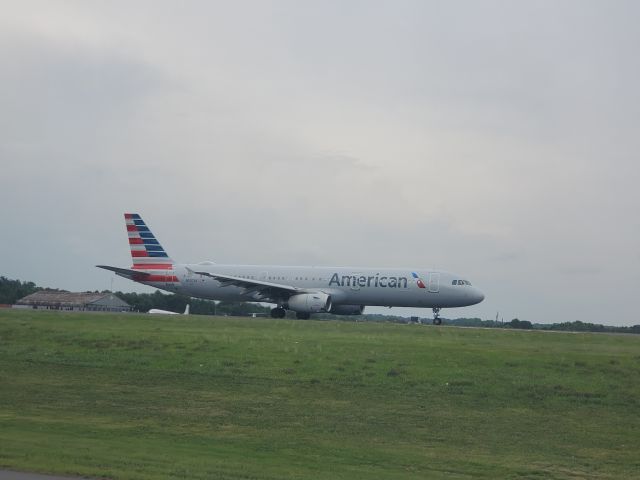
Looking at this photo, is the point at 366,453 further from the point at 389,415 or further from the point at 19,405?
the point at 19,405

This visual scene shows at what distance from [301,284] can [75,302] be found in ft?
87.0

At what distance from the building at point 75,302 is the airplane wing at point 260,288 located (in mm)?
18891

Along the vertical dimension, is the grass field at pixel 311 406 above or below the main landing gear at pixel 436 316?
below

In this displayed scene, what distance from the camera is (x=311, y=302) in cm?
5303

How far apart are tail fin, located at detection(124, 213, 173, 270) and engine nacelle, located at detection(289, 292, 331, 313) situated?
12.7 m

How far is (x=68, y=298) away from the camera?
75.8m

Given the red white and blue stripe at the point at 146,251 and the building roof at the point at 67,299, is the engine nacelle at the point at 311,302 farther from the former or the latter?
the building roof at the point at 67,299

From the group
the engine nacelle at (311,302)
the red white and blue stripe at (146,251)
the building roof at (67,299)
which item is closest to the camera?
the engine nacelle at (311,302)

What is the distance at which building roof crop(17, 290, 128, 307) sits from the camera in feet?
241

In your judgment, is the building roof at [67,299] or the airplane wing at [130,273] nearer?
the airplane wing at [130,273]

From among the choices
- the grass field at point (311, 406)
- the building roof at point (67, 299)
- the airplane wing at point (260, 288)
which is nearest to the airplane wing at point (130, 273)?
the airplane wing at point (260, 288)

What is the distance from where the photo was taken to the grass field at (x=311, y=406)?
47.0 ft

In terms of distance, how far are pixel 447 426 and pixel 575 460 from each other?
3.34m

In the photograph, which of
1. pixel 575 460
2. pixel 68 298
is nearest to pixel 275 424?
pixel 575 460
